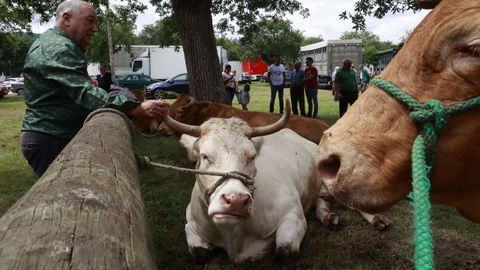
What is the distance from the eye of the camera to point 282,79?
14648mm

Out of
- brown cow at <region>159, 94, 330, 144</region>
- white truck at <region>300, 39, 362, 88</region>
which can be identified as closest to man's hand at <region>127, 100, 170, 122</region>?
brown cow at <region>159, 94, 330, 144</region>

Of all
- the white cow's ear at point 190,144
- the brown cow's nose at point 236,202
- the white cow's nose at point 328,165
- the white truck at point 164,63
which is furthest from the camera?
the white truck at point 164,63

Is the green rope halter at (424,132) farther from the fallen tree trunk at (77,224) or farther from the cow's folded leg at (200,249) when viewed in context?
the cow's folded leg at (200,249)

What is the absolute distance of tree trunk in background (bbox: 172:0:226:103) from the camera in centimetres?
797

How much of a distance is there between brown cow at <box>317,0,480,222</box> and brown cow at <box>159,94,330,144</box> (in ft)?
17.2

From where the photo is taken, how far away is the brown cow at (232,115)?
277 inches

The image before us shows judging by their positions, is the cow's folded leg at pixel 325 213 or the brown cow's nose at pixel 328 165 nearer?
the brown cow's nose at pixel 328 165

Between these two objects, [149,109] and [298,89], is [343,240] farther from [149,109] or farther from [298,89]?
[298,89]

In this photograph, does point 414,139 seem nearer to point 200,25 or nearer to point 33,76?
point 33,76

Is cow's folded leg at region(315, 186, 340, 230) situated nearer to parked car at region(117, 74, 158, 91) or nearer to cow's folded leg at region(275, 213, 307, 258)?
cow's folded leg at region(275, 213, 307, 258)

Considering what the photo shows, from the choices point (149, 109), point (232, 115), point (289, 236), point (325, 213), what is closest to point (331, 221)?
point (325, 213)

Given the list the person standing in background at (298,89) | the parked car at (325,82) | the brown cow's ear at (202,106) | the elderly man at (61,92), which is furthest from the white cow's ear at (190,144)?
the parked car at (325,82)

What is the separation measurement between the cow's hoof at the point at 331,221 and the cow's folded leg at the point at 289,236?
2.38 feet

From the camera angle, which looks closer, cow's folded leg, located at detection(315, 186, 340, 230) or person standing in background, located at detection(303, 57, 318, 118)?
cow's folded leg, located at detection(315, 186, 340, 230)
